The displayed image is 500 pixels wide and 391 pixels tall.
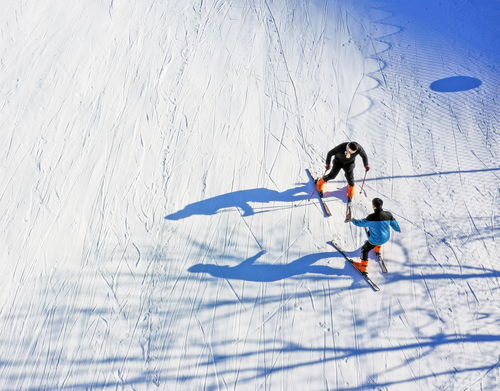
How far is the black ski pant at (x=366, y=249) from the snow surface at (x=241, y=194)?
1.12 feet

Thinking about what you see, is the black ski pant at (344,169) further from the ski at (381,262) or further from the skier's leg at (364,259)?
the ski at (381,262)

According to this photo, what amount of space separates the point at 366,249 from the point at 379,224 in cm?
54

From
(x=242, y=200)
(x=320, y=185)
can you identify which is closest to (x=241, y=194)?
(x=242, y=200)

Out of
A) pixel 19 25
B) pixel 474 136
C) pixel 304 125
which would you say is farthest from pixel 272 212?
pixel 19 25

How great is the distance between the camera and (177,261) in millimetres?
5926

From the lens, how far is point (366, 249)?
5.57 m

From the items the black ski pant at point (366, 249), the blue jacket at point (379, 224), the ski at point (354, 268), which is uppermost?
the blue jacket at point (379, 224)

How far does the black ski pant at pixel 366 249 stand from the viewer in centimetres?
552

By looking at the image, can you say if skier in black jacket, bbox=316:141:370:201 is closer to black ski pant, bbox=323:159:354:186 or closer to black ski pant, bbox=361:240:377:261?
black ski pant, bbox=323:159:354:186

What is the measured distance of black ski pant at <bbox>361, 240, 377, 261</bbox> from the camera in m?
5.52

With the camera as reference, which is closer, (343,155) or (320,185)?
(343,155)

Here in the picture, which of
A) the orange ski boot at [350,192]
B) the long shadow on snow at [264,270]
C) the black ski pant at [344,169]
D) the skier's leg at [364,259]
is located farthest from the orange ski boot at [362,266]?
the black ski pant at [344,169]

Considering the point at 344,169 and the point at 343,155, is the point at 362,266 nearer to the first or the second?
the point at 344,169

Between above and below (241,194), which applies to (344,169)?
above
